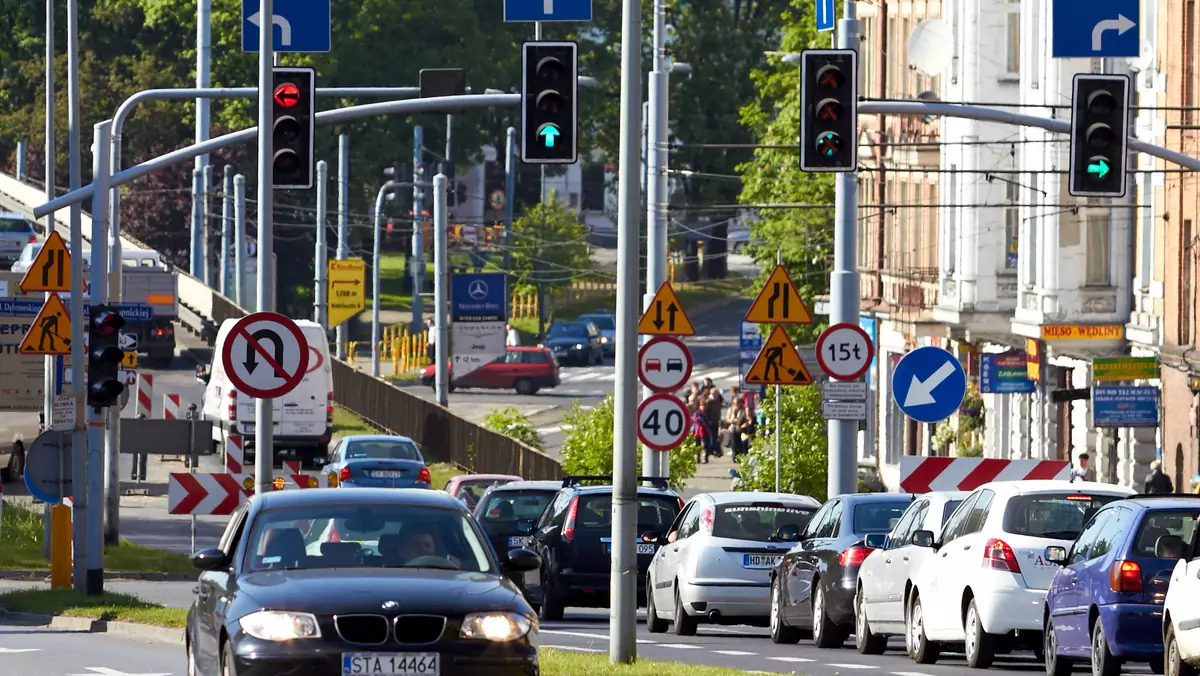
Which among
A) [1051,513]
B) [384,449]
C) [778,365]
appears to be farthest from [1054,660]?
[384,449]

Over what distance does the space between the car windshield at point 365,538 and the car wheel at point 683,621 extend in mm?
11916

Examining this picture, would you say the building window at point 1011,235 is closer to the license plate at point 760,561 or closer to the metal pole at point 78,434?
the metal pole at point 78,434

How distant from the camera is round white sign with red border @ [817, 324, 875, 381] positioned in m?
30.0

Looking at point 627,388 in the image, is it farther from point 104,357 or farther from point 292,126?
point 104,357

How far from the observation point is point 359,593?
13016mm

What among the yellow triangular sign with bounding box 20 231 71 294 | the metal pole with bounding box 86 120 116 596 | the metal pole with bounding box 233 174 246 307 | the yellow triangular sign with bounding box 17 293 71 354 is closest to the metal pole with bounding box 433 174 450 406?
the metal pole with bounding box 233 174 246 307

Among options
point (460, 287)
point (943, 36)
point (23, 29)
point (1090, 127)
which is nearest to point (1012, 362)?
point (943, 36)

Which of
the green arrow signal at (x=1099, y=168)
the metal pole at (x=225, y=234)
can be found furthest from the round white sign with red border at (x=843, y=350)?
the metal pole at (x=225, y=234)

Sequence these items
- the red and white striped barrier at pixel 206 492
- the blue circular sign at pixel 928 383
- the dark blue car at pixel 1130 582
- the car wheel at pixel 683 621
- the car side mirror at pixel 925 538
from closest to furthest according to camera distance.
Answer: the dark blue car at pixel 1130 582, the car side mirror at pixel 925 538, the car wheel at pixel 683 621, the blue circular sign at pixel 928 383, the red and white striped barrier at pixel 206 492

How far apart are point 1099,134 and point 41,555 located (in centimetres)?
1759

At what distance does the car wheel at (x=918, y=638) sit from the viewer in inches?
854

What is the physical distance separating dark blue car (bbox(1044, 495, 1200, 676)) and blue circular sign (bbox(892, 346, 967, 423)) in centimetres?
890

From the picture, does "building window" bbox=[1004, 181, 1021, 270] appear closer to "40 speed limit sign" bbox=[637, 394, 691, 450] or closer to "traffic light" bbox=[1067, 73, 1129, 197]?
"40 speed limit sign" bbox=[637, 394, 691, 450]

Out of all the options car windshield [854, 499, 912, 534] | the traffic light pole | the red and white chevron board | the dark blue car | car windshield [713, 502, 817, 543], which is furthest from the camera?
the traffic light pole
